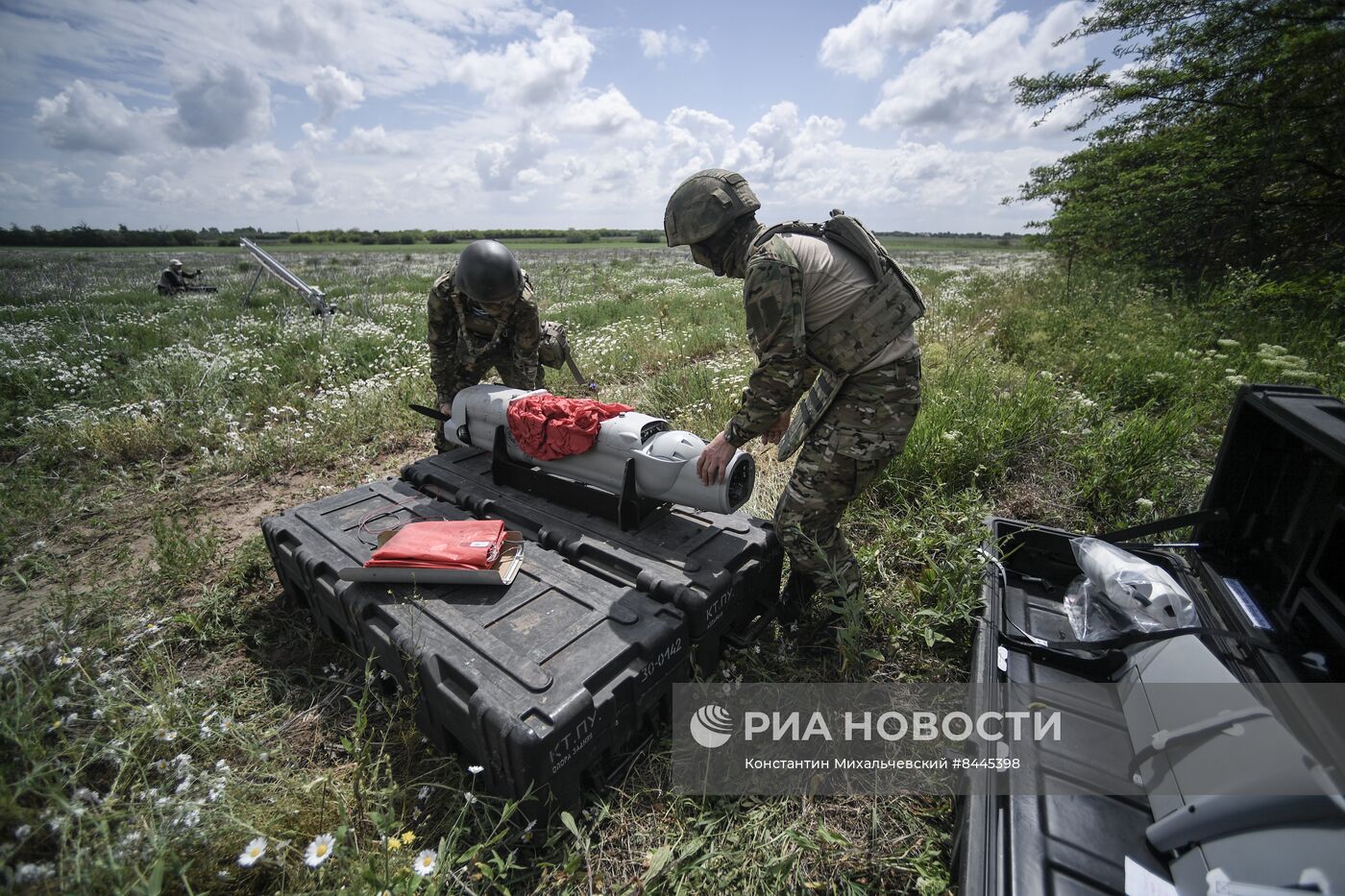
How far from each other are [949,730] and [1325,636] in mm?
1379

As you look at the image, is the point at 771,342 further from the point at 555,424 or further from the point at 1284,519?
the point at 1284,519

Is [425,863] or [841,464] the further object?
[841,464]

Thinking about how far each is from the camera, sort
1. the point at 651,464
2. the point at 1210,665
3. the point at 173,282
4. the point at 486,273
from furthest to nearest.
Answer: the point at 173,282, the point at 486,273, the point at 651,464, the point at 1210,665

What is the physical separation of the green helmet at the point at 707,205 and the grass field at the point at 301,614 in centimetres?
223

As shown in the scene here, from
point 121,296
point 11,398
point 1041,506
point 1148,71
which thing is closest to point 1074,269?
point 1148,71

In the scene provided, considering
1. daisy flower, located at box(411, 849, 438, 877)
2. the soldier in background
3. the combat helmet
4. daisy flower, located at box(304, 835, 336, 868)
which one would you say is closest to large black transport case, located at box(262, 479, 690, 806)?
daisy flower, located at box(411, 849, 438, 877)

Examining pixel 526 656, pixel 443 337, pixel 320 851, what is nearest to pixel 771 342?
pixel 526 656

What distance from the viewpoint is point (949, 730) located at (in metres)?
2.51

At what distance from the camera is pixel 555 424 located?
10.9 feet

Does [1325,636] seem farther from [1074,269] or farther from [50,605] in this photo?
[1074,269]

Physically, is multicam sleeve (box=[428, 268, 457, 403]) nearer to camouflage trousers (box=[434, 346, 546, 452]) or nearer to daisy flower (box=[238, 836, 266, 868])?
camouflage trousers (box=[434, 346, 546, 452])

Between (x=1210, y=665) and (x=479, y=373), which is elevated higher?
(x=479, y=373)

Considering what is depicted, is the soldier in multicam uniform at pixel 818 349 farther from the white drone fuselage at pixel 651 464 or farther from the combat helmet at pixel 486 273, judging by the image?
the combat helmet at pixel 486 273

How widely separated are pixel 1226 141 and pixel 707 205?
11.3m
